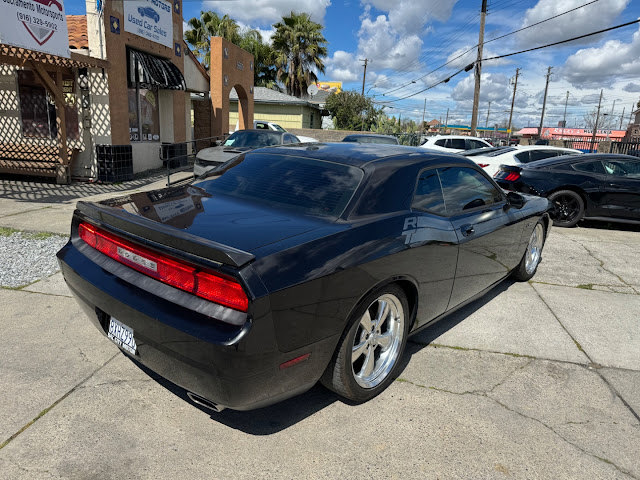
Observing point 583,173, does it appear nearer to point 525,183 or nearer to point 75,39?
point 525,183

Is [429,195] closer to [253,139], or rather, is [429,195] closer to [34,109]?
[253,139]

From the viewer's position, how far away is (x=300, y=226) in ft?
8.25

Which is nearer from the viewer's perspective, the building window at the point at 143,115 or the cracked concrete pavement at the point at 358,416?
the cracked concrete pavement at the point at 358,416

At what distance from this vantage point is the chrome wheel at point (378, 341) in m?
2.74

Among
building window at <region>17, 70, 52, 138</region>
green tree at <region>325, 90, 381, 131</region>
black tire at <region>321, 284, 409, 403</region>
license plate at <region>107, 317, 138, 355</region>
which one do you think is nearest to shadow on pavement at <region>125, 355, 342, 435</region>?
black tire at <region>321, 284, 409, 403</region>

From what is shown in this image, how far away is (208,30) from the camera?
3353 cm

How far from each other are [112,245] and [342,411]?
1683mm

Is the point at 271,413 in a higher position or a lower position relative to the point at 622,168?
lower

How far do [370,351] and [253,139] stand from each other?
9.26 metres

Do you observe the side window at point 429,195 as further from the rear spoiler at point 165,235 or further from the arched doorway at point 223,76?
the arched doorway at point 223,76

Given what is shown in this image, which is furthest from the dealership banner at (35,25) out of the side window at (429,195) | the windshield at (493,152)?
the windshield at (493,152)

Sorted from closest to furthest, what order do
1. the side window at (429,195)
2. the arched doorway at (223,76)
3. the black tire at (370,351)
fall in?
the black tire at (370,351)
the side window at (429,195)
the arched doorway at (223,76)

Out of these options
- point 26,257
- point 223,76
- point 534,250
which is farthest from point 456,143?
point 26,257

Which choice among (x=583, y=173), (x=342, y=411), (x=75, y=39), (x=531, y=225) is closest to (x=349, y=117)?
(x=75, y=39)
